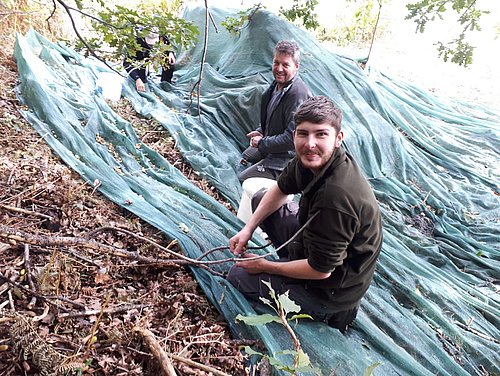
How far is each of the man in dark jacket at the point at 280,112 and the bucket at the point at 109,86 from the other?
1.82 metres

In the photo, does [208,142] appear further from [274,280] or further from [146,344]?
[146,344]

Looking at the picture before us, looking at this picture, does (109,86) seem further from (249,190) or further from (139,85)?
(249,190)

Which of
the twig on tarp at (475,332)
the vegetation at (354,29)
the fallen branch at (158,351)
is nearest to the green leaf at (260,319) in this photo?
the fallen branch at (158,351)

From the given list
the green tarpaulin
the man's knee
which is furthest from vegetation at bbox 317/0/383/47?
the man's knee

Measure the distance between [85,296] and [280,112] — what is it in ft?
6.96

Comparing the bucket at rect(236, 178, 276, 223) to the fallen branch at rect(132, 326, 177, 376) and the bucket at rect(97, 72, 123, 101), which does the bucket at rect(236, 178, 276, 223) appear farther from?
the bucket at rect(97, 72, 123, 101)

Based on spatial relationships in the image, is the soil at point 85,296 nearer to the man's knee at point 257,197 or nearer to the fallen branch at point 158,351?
the fallen branch at point 158,351

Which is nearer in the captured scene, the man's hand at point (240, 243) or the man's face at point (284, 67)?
the man's hand at point (240, 243)

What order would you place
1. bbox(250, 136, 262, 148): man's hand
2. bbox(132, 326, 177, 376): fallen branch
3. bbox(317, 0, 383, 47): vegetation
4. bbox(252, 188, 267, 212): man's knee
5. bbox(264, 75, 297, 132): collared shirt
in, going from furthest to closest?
bbox(317, 0, 383, 47): vegetation < bbox(250, 136, 262, 148): man's hand < bbox(264, 75, 297, 132): collared shirt < bbox(252, 188, 267, 212): man's knee < bbox(132, 326, 177, 376): fallen branch

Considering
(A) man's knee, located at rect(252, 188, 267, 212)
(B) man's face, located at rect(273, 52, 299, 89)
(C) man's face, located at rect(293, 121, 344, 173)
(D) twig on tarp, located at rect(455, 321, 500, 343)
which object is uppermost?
(B) man's face, located at rect(273, 52, 299, 89)

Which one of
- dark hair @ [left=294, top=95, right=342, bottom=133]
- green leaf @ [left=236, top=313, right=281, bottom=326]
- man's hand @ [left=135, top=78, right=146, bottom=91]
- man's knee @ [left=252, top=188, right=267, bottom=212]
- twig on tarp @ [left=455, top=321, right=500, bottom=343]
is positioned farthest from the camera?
man's hand @ [left=135, top=78, right=146, bottom=91]

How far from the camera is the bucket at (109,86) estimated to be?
406 cm

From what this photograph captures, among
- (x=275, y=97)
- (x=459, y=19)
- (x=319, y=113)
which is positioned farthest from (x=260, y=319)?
(x=275, y=97)

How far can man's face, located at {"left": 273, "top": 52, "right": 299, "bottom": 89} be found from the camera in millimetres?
2963
